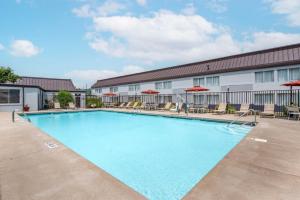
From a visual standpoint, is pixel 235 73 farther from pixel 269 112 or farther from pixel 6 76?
pixel 6 76

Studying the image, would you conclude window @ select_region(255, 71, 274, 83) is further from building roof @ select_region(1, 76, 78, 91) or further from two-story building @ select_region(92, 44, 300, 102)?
building roof @ select_region(1, 76, 78, 91)

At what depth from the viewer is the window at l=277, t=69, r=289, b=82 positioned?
16031 mm

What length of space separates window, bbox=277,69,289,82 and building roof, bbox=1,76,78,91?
27557mm

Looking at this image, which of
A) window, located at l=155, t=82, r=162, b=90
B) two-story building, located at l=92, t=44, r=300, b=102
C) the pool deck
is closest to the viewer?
the pool deck

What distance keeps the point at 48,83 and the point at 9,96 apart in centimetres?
1101

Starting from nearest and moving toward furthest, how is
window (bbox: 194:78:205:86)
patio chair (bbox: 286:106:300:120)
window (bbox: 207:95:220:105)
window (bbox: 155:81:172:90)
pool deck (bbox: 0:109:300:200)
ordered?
pool deck (bbox: 0:109:300:200) → patio chair (bbox: 286:106:300:120) → window (bbox: 207:95:220:105) → window (bbox: 194:78:205:86) → window (bbox: 155:81:172:90)

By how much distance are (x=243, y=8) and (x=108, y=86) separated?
29263 millimetres

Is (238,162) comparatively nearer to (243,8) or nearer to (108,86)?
(243,8)

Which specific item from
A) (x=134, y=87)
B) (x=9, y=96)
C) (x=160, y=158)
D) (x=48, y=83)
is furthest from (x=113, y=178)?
(x=48, y=83)

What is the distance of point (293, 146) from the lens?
15.3 feet

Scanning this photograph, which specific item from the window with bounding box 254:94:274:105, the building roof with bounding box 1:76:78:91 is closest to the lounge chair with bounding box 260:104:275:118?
the window with bounding box 254:94:274:105

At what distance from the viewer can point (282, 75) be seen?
1623 cm

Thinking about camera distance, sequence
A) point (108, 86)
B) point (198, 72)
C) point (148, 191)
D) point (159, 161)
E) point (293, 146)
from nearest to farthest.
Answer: point (148, 191)
point (293, 146)
point (159, 161)
point (198, 72)
point (108, 86)

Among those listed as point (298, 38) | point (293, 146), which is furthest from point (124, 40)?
point (298, 38)
